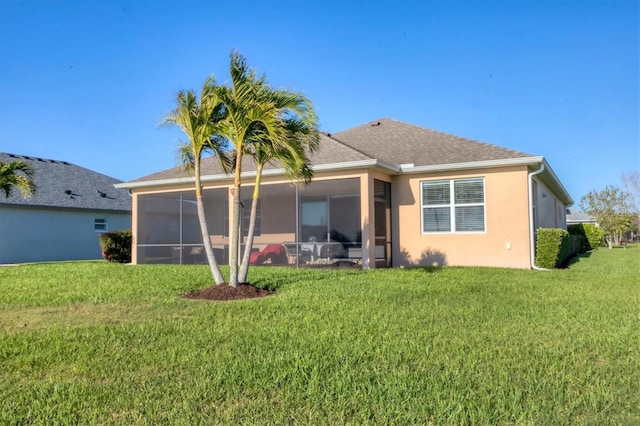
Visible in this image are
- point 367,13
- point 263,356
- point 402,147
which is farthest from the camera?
point 402,147

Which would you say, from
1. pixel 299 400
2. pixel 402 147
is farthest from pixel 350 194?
pixel 299 400

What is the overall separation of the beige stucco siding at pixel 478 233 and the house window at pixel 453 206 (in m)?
0.15

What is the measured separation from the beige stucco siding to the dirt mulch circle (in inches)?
251

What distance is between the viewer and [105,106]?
16594 mm

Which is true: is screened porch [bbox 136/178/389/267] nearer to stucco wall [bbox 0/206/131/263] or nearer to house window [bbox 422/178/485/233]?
house window [bbox 422/178/485/233]

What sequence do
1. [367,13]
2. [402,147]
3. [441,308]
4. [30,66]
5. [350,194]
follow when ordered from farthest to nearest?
1. [350,194]
2. [402,147]
3. [30,66]
4. [367,13]
5. [441,308]

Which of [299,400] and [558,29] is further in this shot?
[558,29]

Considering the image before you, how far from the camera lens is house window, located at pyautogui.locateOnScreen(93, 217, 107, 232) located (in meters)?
22.9

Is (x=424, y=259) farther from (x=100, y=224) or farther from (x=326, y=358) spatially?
(x=100, y=224)

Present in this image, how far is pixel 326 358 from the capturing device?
163 inches

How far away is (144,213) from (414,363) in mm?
15222

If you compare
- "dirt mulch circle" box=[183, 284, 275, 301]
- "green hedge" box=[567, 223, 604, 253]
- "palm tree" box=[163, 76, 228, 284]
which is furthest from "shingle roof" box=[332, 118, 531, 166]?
"green hedge" box=[567, 223, 604, 253]

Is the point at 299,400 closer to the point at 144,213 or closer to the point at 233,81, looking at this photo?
the point at 233,81

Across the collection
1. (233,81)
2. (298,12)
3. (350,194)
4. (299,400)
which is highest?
(298,12)
